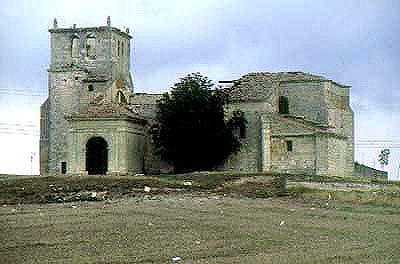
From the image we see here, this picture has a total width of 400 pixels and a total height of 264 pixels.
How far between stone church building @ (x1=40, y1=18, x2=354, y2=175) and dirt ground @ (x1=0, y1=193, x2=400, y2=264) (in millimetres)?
25997

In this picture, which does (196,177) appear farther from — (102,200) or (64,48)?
(64,48)

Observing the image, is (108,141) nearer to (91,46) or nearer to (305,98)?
(91,46)

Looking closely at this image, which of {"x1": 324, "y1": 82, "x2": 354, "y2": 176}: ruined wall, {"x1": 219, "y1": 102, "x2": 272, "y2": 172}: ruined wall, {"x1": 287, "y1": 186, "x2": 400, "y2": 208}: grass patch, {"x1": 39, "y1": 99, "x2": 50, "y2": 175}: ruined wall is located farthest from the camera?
{"x1": 39, "y1": 99, "x2": 50, "y2": 175}: ruined wall

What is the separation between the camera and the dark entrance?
205ft

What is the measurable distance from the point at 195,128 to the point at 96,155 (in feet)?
23.3

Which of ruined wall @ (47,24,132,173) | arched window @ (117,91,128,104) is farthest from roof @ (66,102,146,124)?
ruined wall @ (47,24,132,173)

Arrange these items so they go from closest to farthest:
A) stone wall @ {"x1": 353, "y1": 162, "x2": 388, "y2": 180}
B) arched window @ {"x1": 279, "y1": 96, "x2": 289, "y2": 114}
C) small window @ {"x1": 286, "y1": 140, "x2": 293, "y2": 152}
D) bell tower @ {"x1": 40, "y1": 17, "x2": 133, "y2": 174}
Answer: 1. small window @ {"x1": 286, "y1": 140, "x2": 293, "y2": 152}
2. arched window @ {"x1": 279, "y1": 96, "x2": 289, "y2": 114}
3. bell tower @ {"x1": 40, "y1": 17, "x2": 133, "y2": 174}
4. stone wall @ {"x1": 353, "y1": 162, "x2": 388, "y2": 180}

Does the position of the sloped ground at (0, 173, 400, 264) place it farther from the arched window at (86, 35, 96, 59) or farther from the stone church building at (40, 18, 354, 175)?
the arched window at (86, 35, 96, 59)

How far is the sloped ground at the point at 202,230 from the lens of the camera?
861 inches

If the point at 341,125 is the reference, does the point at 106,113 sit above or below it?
above

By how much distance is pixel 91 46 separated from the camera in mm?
72250

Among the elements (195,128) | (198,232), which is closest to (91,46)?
(195,128)

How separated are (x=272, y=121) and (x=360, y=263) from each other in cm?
4262

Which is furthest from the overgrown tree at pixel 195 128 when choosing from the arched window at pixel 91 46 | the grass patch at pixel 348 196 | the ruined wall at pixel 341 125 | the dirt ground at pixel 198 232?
the dirt ground at pixel 198 232
